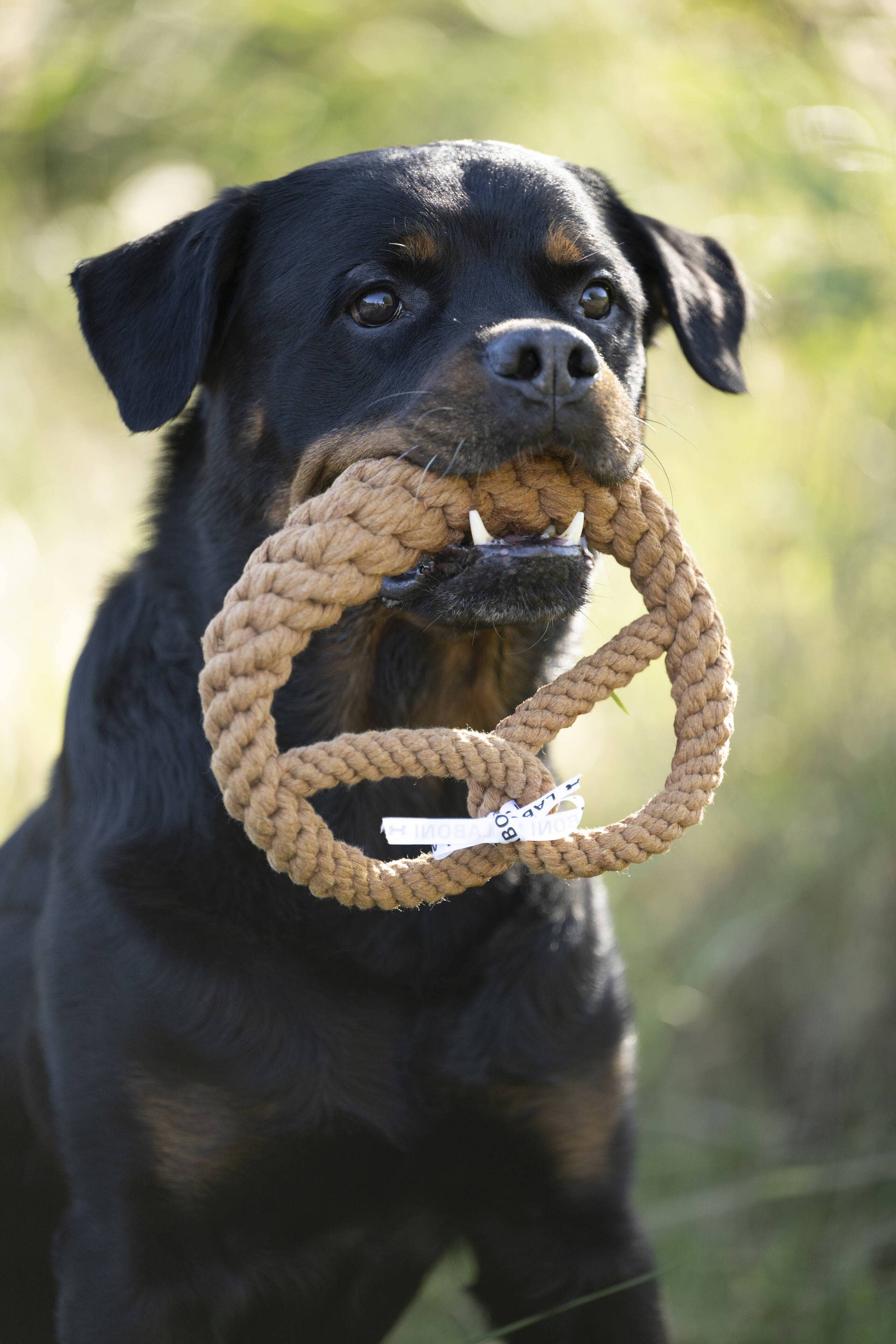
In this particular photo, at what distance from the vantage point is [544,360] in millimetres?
1847

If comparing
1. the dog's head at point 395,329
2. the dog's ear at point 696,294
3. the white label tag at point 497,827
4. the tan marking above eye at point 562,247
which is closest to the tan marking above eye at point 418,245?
the dog's head at point 395,329

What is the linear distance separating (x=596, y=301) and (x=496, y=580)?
2.23 feet

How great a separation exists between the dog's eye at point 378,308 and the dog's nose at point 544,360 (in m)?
0.36

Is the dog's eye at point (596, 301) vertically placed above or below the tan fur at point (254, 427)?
above

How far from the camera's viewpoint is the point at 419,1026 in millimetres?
2180

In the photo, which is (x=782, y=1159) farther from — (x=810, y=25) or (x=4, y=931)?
(x=810, y=25)

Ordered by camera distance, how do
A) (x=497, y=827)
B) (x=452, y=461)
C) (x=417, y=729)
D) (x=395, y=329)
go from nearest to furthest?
1. (x=497, y=827)
2. (x=417, y=729)
3. (x=452, y=461)
4. (x=395, y=329)

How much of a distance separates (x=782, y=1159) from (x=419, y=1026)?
1495 millimetres

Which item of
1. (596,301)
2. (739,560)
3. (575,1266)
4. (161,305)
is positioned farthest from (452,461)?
(739,560)

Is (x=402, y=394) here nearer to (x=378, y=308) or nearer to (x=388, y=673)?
(x=378, y=308)

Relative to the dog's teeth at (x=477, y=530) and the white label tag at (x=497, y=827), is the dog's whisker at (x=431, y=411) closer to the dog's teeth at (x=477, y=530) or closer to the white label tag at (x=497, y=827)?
the dog's teeth at (x=477, y=530)

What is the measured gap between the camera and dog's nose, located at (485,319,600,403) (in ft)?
6.03

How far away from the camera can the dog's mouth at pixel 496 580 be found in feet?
6.33

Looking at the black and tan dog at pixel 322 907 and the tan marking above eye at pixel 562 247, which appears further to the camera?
A: the tan marking above eye at pixel 562 247
